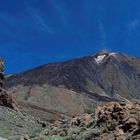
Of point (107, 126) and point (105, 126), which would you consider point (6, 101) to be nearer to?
point (105, 126)

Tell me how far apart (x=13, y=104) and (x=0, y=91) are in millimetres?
1596

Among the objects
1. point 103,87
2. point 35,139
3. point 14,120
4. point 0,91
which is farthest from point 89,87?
point 35,139

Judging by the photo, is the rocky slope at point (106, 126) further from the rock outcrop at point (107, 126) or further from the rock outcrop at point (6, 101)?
the rock outcrop at point (6, 101)

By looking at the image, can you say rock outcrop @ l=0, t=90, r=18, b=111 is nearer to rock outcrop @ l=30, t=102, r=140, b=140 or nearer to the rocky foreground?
the rocky foreground

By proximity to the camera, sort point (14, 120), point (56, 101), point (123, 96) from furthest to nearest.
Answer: point (123, 96), point (56, 101), point (14, 120)

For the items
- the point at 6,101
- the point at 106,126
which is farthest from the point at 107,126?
the point at 6,101

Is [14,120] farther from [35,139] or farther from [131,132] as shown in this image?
[131,132]

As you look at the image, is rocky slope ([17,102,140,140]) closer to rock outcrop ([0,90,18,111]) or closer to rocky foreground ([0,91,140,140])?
rocky foreground ([0,91,140,140])

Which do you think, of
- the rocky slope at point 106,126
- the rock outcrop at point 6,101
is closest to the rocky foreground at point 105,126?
the rocky slope at point 106,126

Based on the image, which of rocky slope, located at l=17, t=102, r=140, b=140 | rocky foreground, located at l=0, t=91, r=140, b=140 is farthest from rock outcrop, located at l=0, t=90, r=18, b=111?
rocky slope, located at l=17, t=102, r=140, b=140

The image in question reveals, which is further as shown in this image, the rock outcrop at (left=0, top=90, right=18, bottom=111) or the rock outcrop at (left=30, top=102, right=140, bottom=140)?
the rock outcrop at (left=0, top=90, right=18, bottom=111)

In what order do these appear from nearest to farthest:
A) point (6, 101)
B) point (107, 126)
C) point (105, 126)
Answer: point (107, 126), point (105, 126), point (6, 101)

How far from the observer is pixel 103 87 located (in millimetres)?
194750

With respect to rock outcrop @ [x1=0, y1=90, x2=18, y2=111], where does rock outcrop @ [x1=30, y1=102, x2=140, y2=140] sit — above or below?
below
